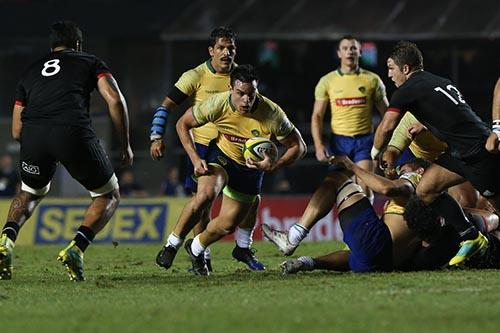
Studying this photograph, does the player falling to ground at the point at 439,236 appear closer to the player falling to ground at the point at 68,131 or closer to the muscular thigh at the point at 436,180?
the muscular thigh at the point at 436,180

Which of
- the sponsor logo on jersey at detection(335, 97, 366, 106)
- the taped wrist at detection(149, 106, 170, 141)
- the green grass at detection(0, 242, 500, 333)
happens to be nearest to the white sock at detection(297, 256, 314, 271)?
the green grass at detection(0, 242, 500, 333)

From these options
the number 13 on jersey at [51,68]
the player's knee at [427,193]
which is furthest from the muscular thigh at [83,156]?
the player's knee at [427,193]

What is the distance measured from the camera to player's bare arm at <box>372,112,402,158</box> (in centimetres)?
1136

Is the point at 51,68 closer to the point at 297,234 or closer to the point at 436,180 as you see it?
the point at 297,234

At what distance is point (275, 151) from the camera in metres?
11.7

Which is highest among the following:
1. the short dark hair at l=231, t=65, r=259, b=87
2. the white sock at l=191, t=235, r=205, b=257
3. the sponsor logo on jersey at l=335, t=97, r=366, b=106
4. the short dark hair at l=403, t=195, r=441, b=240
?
the short dark hair at l=231, t=65, r=259, b=87

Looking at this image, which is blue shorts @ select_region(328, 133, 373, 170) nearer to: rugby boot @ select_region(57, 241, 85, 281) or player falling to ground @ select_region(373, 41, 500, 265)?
player falling to ground @ select_region(373, 41, 500, 265)

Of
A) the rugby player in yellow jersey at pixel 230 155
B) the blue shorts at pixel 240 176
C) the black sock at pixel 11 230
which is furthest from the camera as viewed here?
the blue shorts at pixel 240 176

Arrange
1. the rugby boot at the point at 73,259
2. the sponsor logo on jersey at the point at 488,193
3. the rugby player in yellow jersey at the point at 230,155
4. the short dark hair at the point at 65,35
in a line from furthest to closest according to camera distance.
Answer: the rugby player in yellow jersey at the point at 230,155
the short dark hair at the point at 65,35
the sponsor logo on jersey at the point at 488,193
the rugby boot at the point at 73,259

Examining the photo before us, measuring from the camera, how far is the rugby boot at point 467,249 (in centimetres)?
1119

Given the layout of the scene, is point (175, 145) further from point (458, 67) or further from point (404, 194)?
point (404, 194)

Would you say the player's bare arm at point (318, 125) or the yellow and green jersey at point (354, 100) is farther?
the yellow and green jersey at point (354, 100)

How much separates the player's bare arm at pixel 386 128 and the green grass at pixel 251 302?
1.31 meters

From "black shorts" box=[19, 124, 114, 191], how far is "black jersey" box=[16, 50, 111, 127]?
0.09m
